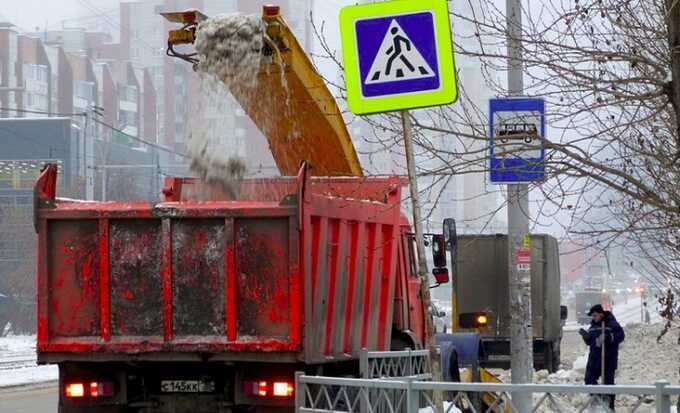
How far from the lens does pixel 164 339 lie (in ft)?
36.3

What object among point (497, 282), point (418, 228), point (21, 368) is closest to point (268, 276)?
point (418, 228)

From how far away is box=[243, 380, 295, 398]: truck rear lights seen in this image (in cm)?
1122

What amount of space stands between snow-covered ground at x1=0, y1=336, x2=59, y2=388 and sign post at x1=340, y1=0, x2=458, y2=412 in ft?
55.9

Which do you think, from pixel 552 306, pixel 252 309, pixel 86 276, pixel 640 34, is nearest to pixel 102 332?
pixel 86 276

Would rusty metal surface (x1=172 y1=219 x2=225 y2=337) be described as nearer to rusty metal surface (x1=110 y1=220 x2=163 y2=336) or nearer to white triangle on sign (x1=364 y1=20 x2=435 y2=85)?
rusty metal surface (x1=110 y1=220 x2=163 y2=336)

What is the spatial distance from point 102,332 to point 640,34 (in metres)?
4.99

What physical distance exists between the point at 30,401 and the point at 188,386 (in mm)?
11583

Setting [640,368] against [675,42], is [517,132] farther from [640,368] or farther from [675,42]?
[640,368]

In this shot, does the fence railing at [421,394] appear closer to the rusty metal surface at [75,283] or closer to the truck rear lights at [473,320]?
the rusty metal surface at [75,283]

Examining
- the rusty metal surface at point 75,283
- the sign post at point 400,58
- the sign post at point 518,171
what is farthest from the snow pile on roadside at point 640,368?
the sign post at point 400,58

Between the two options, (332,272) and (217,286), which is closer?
(217,286)

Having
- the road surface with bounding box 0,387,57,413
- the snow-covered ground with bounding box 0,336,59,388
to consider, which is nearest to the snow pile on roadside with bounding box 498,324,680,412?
the road surface with bounding box 0,387,57,413

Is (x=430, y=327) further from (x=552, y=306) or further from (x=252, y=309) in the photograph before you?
(x=552, y=306)

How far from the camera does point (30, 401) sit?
2238 centimetres
